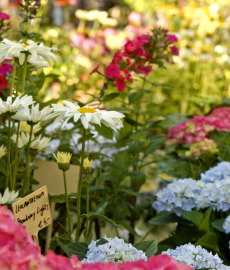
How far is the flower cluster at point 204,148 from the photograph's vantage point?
1.17 meters

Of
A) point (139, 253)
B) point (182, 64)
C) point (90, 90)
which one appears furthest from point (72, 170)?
point (182, 64)

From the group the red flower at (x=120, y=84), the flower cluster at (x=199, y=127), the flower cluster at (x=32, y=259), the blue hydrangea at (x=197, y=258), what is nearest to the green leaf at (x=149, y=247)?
the blue hydrangea at (x=197, y=258)

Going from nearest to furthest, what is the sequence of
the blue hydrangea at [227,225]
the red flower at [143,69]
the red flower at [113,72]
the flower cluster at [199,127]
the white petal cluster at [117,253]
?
the white petal cluster at [117,253] → the blue hydrangea at [227,225] → the red flower at [113,72] → the red flower at [143,69] → the flower cluster at [199,127]

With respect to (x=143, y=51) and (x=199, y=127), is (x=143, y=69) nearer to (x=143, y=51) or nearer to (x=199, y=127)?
(x=143, y=51)

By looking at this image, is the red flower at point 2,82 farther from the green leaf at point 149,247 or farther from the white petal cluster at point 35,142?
the green leaf at point 149,247

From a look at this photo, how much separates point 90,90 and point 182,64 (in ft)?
2.49

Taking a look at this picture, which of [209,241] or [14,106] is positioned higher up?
[14,106]

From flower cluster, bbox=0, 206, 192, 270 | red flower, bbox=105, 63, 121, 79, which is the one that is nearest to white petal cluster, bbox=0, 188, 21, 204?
flower cluster, bbox=0, 206, 192, 270

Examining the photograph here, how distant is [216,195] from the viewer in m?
0.96

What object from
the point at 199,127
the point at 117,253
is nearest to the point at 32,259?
the point at 117,253

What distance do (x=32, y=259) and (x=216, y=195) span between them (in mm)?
672

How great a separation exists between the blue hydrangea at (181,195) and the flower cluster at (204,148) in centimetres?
21

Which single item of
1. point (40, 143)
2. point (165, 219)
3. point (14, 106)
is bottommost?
point (165, 219)

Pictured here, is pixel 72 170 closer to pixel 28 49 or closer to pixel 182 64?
pixel 28 49
